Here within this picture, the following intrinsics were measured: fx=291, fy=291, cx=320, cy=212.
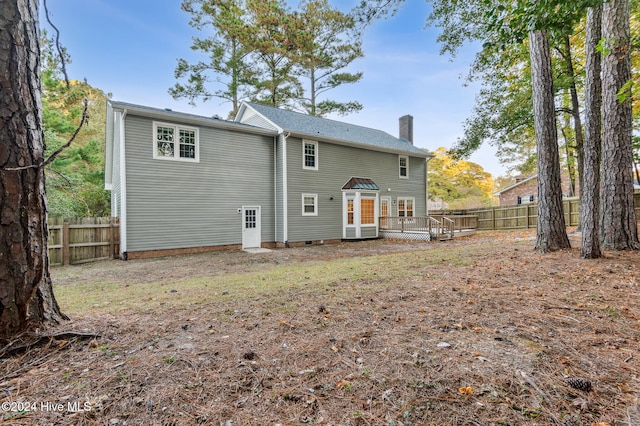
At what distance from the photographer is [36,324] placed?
89.3 inches

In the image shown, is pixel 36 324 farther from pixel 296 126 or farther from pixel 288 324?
pixel 296 126

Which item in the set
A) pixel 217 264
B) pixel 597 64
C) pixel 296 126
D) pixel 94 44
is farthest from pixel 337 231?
pixel 94 44

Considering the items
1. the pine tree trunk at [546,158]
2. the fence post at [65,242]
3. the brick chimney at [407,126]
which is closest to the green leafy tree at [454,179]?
the brick chimney at [407,126]

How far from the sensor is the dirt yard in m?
1.53

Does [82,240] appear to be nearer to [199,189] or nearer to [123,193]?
[123,193]

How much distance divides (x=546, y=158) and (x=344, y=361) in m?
7.37

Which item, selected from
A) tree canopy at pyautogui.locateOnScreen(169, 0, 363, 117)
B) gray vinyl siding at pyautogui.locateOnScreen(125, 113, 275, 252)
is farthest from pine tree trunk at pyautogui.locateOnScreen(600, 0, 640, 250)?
tree canopy at pyautogui.locateOnScreen(169, 0, 363, 117)

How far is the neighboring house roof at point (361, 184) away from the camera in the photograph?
592 inches

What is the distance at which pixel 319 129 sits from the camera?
15.5 m

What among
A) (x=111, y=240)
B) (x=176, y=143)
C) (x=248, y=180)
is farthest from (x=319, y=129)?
(x=111, y=240)

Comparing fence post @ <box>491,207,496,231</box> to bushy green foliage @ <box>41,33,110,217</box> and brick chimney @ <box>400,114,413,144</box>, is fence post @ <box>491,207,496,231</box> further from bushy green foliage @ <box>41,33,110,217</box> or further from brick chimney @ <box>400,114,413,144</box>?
bushy green foliage @ <box>41,33,110,217</box>

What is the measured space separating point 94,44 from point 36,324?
1443 cm

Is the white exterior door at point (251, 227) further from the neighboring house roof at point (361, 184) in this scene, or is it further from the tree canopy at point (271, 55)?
the tree canopy at point (271, 55)

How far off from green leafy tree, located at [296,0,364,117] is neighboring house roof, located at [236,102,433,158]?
4.03 m
